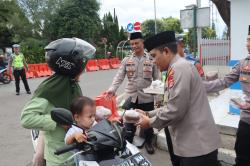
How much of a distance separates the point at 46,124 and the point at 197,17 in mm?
8271

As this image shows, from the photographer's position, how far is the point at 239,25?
8.77m

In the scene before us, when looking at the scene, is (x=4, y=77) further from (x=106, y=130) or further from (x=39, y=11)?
(x=39, y=11)

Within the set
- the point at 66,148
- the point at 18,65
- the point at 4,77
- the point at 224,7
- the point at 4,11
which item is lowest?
the point at 4,77

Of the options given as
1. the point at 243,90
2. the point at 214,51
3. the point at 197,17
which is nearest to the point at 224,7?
the point at 214,51

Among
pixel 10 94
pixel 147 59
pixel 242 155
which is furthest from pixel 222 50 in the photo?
pixel 242 155

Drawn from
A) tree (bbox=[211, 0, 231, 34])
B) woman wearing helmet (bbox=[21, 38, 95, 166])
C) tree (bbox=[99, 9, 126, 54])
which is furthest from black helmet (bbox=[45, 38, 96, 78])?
tree (bbox=[99, 9, 126, 54])

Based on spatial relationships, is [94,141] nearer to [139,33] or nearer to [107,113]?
[107,113]

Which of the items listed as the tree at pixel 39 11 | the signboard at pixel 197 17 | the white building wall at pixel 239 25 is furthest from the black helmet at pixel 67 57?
the tree at pixel 39 11

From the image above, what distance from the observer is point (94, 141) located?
84.8 inches

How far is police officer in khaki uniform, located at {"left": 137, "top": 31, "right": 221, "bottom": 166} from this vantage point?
2.60 meters

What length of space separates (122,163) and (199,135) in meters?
0.75

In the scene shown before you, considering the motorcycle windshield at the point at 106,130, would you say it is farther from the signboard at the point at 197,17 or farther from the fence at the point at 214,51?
the fence at the point at 214,51

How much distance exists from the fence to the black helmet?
10592 mm

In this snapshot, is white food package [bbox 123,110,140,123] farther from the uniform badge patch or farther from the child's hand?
the child's hand
